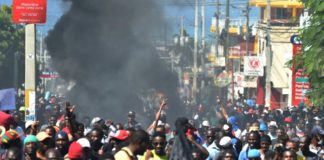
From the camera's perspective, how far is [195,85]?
79.2 meters

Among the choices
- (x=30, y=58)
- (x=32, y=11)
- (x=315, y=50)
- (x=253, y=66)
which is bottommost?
(x=253, y=66)

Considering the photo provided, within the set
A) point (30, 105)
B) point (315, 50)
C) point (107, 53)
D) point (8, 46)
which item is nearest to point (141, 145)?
point (315, 50)

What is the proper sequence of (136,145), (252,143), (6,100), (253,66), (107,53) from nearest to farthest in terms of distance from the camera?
(136,145)
(252,143)
(6,100)
(107,53)
(253,66)

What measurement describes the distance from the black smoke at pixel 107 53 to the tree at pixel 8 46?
26364 mm

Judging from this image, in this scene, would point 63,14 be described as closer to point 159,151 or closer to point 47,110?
point 47,110

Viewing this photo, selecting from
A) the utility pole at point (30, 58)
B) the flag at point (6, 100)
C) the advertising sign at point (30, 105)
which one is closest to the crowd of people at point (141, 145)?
the flag at point (6, 100)

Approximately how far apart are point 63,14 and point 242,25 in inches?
2377

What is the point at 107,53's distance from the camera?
2066 inches

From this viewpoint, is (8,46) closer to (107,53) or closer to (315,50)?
(107,53)

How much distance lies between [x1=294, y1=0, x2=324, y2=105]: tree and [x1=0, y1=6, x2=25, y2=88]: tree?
52562 millimetres

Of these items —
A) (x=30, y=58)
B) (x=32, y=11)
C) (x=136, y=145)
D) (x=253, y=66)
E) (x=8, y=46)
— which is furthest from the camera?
(x=8, y=46)

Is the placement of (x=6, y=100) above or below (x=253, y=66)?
above

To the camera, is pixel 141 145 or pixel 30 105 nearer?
pixel 141 145

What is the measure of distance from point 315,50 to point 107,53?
2599 centimetres
